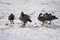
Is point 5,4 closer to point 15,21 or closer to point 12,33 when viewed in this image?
point 15,21

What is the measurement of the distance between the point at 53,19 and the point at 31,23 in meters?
0.87

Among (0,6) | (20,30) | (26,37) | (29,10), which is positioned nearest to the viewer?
(26,37)

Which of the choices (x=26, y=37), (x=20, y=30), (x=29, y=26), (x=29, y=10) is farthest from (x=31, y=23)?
(x=29, y=10)

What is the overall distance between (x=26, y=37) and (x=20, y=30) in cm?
62

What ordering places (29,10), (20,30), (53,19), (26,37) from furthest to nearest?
(29,10) < (53,19) < (20,30) < (26,37)

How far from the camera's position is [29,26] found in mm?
6984

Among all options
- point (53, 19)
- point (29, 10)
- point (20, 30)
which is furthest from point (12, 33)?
point (29, 10)

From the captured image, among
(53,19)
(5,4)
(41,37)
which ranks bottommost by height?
(41,37)

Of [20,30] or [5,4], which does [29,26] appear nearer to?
[20,30]

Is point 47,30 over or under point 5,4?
under

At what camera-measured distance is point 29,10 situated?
909 centimetres

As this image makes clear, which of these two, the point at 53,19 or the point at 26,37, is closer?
the point at 26,37

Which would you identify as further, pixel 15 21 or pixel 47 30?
pixel 15 21

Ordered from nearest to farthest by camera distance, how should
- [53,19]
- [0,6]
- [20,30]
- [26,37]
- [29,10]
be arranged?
[26,37] → [20,30] → [53,19] → [29,10] → [0,6]
